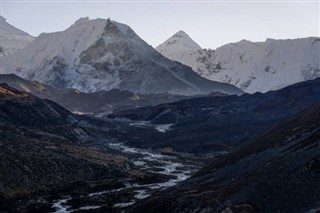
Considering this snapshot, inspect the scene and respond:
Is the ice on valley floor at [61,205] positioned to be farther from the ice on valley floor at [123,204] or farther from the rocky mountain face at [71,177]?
the ice on valley floor at [123,204]

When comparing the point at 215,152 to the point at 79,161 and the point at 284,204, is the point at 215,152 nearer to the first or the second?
the point at 79,161

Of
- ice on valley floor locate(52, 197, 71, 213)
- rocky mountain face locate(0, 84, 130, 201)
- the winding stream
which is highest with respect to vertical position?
rocky mountain face locate(0, 84, 130, 201)

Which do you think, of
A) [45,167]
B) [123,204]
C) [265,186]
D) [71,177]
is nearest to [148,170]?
[71,177]

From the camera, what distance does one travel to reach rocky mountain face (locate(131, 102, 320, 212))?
64375mm

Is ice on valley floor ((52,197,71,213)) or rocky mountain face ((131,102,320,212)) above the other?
rocky mountain face ((131,102,320,212))

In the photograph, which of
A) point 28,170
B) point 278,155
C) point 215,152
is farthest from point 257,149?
point 215,152

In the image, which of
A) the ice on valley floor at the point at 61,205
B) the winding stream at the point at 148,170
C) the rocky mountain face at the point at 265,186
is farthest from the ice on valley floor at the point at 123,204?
the ice on valley floor at the point at 61,205

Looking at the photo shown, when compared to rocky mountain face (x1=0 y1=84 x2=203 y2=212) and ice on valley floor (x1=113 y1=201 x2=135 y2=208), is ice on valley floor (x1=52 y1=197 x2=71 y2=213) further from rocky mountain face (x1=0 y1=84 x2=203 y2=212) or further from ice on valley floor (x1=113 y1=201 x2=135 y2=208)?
ice on valley floor (x1=113 y1=201 x2=135 y2=208)

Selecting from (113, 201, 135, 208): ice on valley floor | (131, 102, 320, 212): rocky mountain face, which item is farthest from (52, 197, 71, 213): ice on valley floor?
(131, 102, 320, 212): rocky mountain face

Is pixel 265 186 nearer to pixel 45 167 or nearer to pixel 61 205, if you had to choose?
pixel 61 205

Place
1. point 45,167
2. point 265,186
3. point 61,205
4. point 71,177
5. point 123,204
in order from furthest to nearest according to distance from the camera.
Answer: point 71,177 → point 45,167 → point 61,205 → point 123,204 → point 265,186

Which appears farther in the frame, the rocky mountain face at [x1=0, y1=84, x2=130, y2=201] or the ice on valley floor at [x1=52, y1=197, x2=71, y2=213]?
the rocky mountain face at [x1=0, y1=84, x2=130, y2=201]

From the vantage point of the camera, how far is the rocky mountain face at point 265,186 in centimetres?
6438

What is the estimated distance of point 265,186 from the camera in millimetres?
69438
